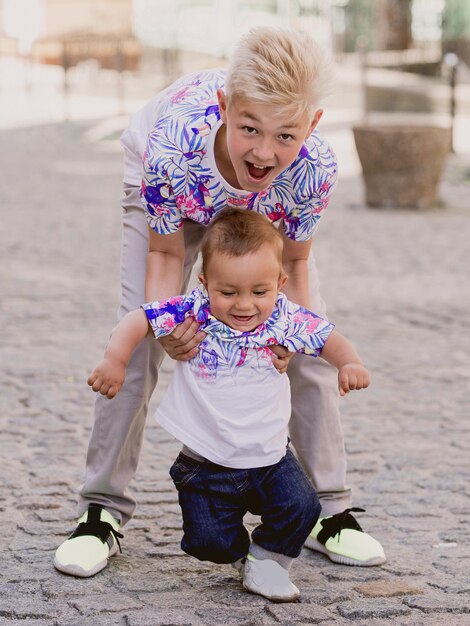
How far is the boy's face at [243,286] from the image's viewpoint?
11.9ft

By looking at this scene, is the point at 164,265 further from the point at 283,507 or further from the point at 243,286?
the point at 283,507

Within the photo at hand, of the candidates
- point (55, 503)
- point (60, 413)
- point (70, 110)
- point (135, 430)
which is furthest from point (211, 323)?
point (70, 110)

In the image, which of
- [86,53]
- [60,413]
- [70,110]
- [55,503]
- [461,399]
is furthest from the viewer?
[86,53]

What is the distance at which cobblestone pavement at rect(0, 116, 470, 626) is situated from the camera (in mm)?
3730

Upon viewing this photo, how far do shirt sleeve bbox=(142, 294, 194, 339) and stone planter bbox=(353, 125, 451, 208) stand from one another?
1008 centimetres

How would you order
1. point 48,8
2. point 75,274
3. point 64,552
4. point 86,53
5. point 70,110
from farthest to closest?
point 48,8 → point 86,53 → point 70,110 → point 75,274 → point 64,552

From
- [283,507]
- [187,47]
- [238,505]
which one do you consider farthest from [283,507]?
[187,47]

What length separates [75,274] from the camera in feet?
32.7

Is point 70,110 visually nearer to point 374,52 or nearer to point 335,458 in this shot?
point 374,52

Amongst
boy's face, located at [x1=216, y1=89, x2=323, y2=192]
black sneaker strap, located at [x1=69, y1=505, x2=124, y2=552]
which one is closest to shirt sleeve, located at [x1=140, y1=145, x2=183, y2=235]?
boy's face, located at [x1=216, y1=89, x2=323, y2=192]

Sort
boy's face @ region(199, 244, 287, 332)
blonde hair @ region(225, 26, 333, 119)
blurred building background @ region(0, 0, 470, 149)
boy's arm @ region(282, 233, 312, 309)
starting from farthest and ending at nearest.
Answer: blurred building background @ region(0, 0, 470, 149) → boy's arm @ region(282, 233, 312, 309) → boy's face @ region(199, 244, 287, 332) → blonde hair @ region(225, 26, 333, 119)

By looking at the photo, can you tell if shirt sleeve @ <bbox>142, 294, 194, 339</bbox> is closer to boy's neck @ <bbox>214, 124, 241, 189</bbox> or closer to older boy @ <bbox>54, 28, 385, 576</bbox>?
older boy @ <bbox>54, 28, 385, 576</bbox>

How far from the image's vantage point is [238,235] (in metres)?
3.64

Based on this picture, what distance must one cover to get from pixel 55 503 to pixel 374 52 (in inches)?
960
